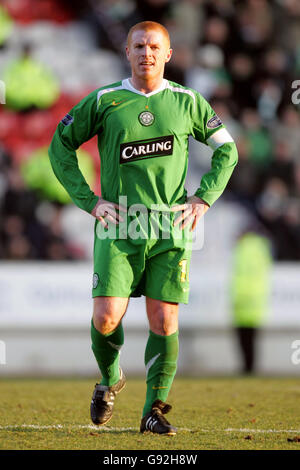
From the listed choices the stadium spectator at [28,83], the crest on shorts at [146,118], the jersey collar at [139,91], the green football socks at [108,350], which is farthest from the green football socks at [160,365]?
the stadium spectator at [28,83]

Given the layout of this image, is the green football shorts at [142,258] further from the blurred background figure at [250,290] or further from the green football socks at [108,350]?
the blurred background figure at [250,290]

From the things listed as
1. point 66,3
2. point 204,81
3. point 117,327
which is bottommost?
point 117,327

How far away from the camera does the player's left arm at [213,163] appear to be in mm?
4695

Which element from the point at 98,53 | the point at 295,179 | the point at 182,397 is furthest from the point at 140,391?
the point at 98,53

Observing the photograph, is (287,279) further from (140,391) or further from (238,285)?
(140,391)

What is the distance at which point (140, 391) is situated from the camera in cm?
757

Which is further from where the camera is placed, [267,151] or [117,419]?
[267,151]

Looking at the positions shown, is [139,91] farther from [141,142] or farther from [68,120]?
[68,120]

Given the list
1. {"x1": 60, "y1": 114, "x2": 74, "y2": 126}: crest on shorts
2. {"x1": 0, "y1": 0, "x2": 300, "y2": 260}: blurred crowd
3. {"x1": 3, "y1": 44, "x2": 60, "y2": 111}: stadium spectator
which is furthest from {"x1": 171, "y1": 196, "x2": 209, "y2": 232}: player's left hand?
{"x1": 3, "y1": 44, "x2": 60, "y2": 111}: stadium spectator

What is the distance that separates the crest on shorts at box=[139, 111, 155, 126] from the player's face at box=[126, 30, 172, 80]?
0.63ft

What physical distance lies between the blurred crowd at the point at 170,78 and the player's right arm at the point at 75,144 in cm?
606

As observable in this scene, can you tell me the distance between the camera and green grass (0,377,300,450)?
4375 mm

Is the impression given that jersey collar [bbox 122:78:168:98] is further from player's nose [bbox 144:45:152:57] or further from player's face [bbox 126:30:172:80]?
player's nose [bbox 144:45:152:57]
